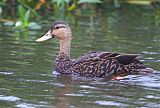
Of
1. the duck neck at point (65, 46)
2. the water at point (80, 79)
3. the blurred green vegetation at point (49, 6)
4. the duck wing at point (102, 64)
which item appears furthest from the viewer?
the blurred green vegetation at point (49, 6)

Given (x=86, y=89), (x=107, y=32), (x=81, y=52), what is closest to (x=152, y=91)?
(x=86, y=89)

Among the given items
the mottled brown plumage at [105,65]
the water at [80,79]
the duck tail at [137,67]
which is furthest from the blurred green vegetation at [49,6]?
the duck tail at [137,67]

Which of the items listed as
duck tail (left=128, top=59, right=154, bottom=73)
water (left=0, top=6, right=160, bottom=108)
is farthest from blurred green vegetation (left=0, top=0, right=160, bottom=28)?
duck tail (left=128, top=59, right=154, bottom=73)

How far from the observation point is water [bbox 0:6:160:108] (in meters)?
9.25

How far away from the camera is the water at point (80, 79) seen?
9.25 m

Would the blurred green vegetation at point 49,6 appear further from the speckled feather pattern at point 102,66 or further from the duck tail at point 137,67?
the duck tail at point 137,67

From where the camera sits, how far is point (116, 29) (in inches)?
666

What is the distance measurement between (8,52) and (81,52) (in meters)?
1.54

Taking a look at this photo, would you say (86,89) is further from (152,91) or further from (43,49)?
(43,49)

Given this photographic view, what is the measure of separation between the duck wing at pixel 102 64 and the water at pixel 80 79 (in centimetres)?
31

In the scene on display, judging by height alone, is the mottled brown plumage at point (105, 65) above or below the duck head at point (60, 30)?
below

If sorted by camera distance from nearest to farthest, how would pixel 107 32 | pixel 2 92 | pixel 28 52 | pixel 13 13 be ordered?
pixel 2 92 → pixel 28 52 → pixel 107 32 → pixel 13 13

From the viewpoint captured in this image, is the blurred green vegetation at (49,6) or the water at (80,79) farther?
the blurred green vegetation at (49,6)

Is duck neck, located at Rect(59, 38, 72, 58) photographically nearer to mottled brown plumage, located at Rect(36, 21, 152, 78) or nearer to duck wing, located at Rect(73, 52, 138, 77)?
mottled brown plumage, located at Rect(36, 21, 152, 78)
